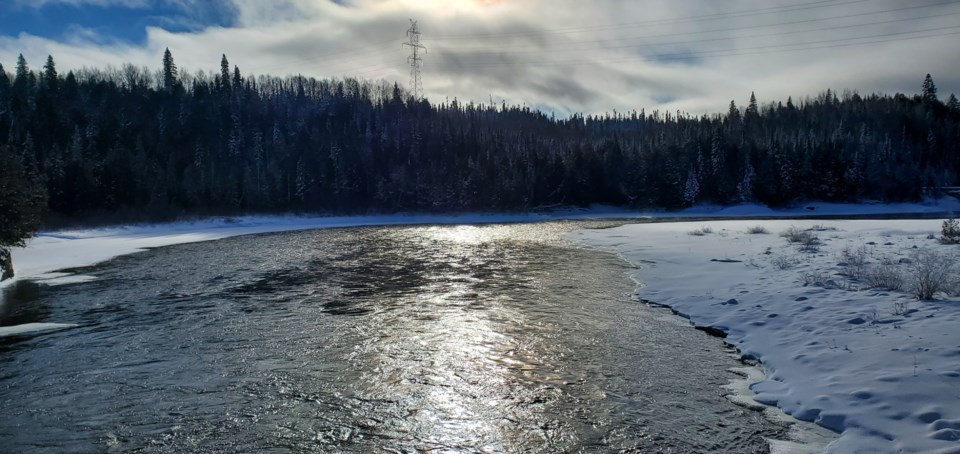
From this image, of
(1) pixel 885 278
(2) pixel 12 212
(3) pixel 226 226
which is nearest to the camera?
(1) pixel 885 278

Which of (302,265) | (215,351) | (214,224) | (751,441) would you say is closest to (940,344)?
(751,441)

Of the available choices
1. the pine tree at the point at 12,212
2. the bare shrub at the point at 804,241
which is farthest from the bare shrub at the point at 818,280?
the pine tree at the point at 12,212

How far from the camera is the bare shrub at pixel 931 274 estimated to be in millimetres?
13438

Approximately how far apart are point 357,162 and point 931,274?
358 feet

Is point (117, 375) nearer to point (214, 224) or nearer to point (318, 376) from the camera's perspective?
point (318, 376)

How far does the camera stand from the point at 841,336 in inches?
476

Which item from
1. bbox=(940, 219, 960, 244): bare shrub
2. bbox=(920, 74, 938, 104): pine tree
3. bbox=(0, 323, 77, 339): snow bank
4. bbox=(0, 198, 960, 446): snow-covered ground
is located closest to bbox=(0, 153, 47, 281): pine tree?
bbox=(0, 198, 960, 446): snow-covered ground

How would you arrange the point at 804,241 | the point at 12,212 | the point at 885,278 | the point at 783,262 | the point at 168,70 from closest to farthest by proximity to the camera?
the point at 885,278, the point at 783,262, the point at 12,212, the point at 804,241, the point at 168,70

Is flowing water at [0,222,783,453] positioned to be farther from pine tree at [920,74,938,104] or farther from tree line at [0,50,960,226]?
pine tree at [920,74,938,104]

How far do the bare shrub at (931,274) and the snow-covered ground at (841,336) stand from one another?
0.96 feet

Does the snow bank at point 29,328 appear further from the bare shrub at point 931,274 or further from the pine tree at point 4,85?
the pine tree at point 4,85

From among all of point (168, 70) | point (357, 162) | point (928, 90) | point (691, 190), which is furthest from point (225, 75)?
point (928, 90)

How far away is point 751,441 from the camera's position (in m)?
8.31

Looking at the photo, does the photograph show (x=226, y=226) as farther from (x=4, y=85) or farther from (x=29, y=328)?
(x=4, y=85)
